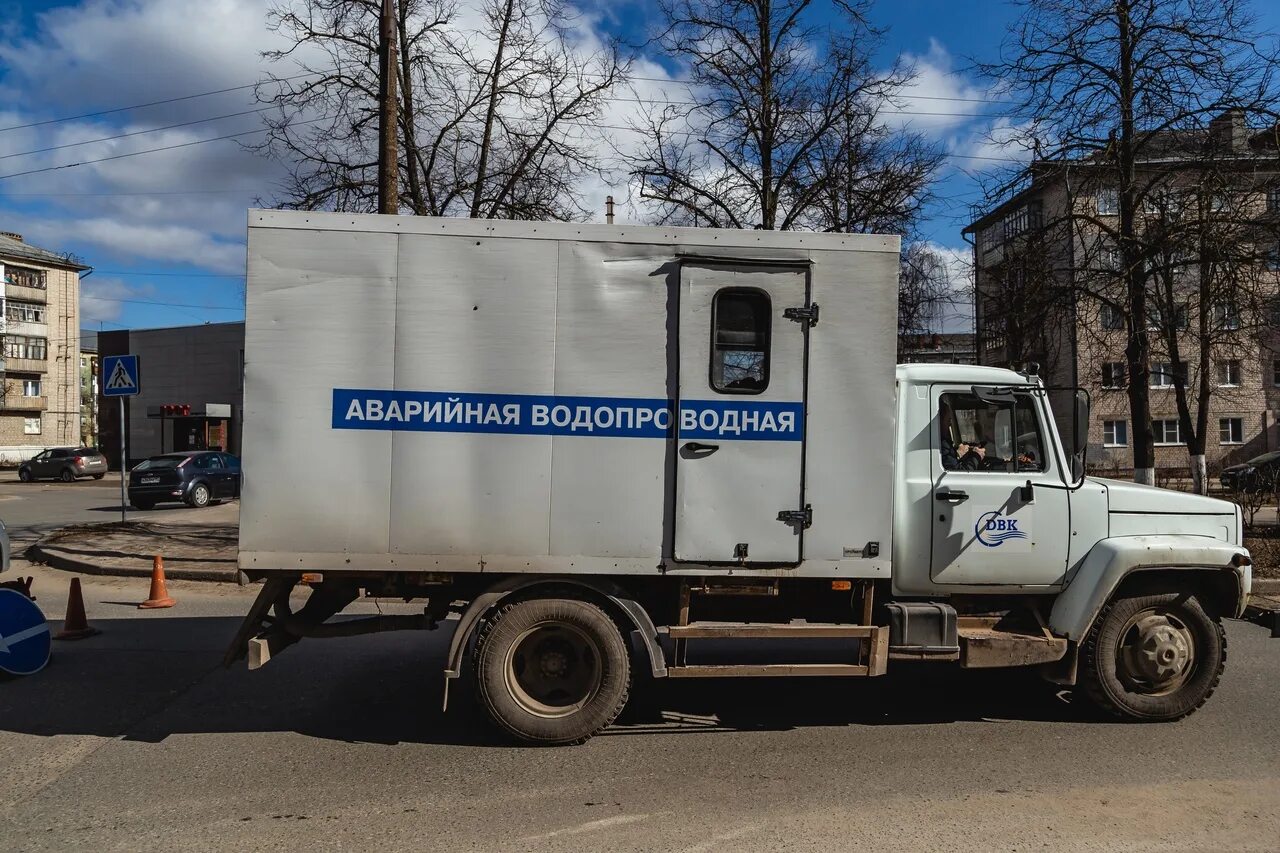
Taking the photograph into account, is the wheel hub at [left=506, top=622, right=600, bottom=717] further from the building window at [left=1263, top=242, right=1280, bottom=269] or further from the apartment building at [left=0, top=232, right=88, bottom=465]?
the apartment building at [left=0, top=232, right=88, bottom=465]

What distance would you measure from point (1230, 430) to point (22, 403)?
3149 inches

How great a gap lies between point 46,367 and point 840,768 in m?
80.3

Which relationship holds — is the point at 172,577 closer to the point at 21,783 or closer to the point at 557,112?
the point at 21,783

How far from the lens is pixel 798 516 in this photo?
489 cm

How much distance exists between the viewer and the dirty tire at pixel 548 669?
4.89 meters

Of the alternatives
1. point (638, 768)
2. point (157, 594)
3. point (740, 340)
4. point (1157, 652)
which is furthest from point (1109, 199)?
point (157, 594)

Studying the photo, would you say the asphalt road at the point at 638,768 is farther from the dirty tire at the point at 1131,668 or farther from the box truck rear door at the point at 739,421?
the box truck rear door at the point at 739,421

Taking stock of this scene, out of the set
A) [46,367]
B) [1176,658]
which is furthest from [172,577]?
[46,367]

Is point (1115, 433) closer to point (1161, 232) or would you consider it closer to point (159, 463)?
point (1161, 232)

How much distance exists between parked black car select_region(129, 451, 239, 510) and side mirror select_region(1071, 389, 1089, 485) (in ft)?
73.6

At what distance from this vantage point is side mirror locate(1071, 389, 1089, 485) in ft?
16.4

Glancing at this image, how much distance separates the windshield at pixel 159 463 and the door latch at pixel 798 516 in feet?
72.7

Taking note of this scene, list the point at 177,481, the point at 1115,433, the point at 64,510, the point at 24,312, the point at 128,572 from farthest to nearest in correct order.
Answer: the point at 24,312 < the point at 1115,433 < the point at 177,481 < the point at 64,510 < the point at 128,572

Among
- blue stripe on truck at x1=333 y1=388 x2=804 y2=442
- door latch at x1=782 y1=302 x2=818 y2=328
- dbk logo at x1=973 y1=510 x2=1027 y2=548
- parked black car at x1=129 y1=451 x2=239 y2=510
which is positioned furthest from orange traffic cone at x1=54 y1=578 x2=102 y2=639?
parked black car at x1=129 y1=451 x2=239 y2=510
